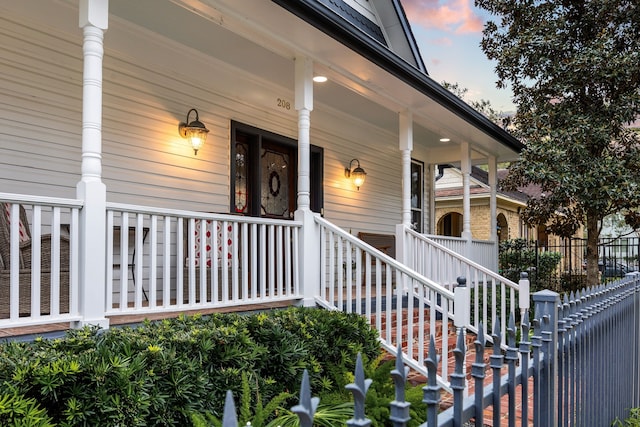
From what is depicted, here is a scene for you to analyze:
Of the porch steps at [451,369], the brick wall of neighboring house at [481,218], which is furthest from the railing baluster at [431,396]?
the brick wall of neighboring house at [481,218]

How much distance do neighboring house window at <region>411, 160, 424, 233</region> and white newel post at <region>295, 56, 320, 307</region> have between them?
22.0 ft

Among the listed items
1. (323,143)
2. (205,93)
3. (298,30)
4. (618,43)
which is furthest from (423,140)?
(298,30)

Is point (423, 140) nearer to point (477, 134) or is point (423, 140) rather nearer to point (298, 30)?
point (477, 134)

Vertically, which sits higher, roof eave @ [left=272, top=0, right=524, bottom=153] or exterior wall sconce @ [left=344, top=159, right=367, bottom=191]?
roof eave @ [left=272, top=0, right=524, bottom=153]

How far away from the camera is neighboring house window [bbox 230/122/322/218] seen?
24.8 ft

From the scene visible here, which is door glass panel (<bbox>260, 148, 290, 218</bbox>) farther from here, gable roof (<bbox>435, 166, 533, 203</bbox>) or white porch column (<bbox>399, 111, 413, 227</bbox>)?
gable roof (<bbox>435, 166, 533, 203</bbox>)

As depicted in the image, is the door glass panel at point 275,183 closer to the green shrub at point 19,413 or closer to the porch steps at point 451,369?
the porch steps at point 451,369

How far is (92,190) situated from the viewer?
3.72 m

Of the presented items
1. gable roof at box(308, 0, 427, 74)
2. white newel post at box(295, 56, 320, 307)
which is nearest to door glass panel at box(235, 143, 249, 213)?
white newel post at box(295, 56, 320, 307)

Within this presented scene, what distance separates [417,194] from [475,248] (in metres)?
2.56

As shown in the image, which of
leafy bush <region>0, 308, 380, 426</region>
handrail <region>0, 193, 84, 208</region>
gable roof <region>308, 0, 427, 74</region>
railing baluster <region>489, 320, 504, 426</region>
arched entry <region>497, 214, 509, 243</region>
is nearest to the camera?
railing baluster <region>489, 320, 504, 426</region>

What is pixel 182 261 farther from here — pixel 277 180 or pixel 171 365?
pixel 277 180

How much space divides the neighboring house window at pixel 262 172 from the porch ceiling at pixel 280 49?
86 cm

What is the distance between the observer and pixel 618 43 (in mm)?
10211
